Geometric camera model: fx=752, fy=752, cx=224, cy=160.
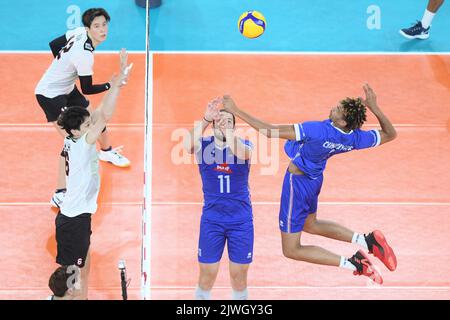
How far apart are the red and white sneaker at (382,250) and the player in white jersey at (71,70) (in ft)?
13.1

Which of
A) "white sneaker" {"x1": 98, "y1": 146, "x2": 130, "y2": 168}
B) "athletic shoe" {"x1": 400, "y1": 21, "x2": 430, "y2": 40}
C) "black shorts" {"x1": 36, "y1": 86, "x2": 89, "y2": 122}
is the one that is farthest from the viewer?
"athletic shoe" {"x1": 400, "y1": 21, "x2": 430, "y2": 40}

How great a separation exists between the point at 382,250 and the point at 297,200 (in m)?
1.23

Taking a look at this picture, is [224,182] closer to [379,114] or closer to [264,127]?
[264,127]

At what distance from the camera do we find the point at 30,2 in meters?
15.1

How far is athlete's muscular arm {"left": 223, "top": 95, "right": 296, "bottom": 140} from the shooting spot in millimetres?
7770

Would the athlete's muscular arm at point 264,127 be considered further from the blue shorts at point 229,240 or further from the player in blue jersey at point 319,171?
the blue shorts at point 229,240

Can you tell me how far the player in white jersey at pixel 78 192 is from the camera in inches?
324

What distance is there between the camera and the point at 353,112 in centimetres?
812

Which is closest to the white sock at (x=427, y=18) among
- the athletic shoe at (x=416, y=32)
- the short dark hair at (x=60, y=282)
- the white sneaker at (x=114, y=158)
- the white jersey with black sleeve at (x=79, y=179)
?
the athletic shoe at (x=416, y=32)

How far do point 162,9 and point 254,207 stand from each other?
20.4ft

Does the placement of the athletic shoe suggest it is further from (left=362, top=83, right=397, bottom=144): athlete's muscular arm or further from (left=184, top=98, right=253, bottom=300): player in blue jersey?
(left=184, top=98, right=253, bottom=300): player in blue jersey

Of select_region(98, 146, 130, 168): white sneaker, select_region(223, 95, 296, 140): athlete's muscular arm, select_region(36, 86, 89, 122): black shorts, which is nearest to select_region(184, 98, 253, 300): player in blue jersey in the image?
select_region(223, 95, 296, 140): athlete's muscular arm

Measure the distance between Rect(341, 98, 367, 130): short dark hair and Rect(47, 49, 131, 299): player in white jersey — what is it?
2.68m

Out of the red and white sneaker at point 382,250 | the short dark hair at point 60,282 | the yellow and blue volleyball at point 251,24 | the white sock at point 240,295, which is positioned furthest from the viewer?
the yellow and blue volleyball at point 251,24
